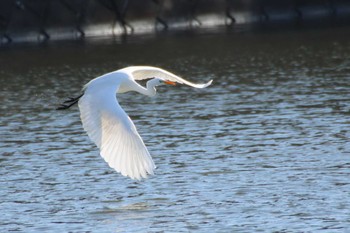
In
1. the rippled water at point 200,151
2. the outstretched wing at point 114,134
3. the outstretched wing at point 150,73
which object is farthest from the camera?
the outstretched wing at point 150,73

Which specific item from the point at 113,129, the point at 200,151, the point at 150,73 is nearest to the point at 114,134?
the point at 113,129

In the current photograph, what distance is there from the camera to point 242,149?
1908 centimetres

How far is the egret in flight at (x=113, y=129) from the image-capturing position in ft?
44.4

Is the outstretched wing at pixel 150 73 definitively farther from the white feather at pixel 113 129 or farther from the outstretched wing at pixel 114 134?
the outstretched wing at pixel 114 134

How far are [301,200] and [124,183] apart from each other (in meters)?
3.17

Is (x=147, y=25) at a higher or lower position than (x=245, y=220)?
lower

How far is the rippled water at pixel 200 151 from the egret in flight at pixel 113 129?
87 centimetres

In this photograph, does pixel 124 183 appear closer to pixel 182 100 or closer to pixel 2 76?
pixel 182 100

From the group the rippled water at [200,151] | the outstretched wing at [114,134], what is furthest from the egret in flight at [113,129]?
the rippled water at [200,151]

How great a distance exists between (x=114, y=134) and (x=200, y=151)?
17.3ft

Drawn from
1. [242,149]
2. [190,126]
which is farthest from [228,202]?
[190,126]

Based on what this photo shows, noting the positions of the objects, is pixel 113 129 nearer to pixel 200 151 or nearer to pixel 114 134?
pixel 114 134

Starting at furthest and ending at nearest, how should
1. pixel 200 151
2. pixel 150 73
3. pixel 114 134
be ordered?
pixel 200 151 → pixel 150 73 → pixel 114 134

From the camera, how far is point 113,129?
14117mm
